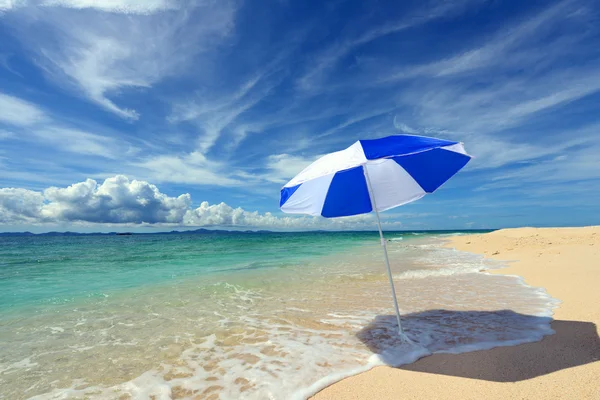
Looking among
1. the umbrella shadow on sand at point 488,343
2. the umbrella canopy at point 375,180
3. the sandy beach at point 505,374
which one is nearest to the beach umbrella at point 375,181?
the umbrella canopy at point 375,180

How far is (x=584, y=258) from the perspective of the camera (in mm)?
10438

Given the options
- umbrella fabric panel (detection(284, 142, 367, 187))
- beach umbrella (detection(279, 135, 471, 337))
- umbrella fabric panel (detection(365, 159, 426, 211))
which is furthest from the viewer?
umbrella fabric panel (detection(365, 159, 426, 211))

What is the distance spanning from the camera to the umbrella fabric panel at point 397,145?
398 centimetres

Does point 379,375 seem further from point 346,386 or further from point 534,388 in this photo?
point 534,388

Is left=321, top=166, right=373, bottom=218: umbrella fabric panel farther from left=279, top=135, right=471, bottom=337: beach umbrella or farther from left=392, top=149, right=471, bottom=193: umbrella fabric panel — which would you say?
left=392, top=149, right=471, bottom=193: umbrella fabric panel

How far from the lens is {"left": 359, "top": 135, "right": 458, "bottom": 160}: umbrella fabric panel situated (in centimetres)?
398

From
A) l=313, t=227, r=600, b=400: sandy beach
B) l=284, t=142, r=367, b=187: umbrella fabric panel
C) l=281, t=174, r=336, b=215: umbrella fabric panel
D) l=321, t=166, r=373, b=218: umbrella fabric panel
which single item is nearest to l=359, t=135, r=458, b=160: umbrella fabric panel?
l=284, t=142, r=367, b=187: umbrella fabric panel

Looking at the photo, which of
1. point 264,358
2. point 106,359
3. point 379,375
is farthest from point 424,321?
point 106,359

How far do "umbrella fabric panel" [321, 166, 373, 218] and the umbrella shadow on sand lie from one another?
2160 mm

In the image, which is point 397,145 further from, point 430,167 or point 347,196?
point 347,196

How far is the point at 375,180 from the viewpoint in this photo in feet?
15.6

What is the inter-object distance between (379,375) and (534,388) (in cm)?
155

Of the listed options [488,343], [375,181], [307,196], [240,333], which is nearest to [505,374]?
[488,343]

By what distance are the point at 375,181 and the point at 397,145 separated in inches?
29.6
